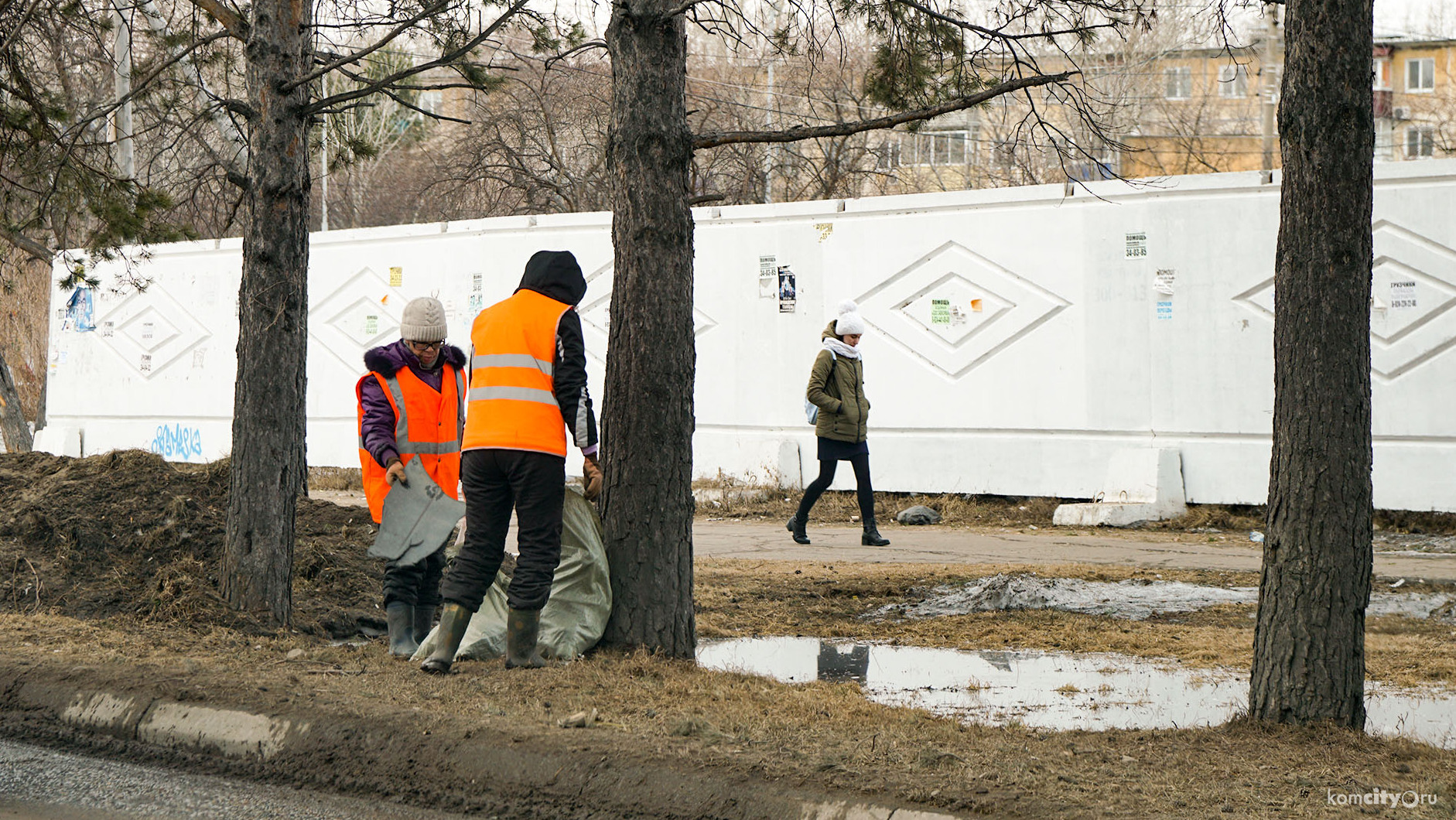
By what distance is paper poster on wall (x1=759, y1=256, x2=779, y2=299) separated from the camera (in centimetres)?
1425

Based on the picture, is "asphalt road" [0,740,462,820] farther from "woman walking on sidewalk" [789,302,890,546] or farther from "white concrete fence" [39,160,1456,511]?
"white concrete fence" [39,160,1456,511]

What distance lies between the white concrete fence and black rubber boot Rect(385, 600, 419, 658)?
7.60 meters

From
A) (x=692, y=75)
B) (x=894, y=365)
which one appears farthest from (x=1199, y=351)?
(x=692, y=75)

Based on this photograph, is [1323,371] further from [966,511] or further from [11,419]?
[11,419]

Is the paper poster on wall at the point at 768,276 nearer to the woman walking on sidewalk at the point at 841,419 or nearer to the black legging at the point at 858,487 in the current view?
the woman walking on sidewalk at the point at 841,419

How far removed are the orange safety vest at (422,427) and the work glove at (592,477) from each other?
73 centimetres

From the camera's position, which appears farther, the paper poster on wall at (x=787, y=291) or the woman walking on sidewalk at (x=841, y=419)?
the paper poster on wall at (x=787, y=291)

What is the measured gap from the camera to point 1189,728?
16.0 ft

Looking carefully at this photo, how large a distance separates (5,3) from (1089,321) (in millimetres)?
9167

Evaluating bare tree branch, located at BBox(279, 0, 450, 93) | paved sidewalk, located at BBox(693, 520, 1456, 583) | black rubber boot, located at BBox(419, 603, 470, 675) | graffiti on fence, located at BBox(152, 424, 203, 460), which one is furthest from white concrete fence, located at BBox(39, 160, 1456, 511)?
black rubber boot, located at BBox(419, 603, 470, 675)

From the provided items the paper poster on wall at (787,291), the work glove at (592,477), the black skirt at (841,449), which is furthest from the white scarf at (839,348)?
the work glove at (592,477)

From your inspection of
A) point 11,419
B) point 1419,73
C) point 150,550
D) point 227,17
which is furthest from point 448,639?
point 1419,73

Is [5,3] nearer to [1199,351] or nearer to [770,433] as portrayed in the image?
[770,433]

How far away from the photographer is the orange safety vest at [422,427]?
6203 millimetres
